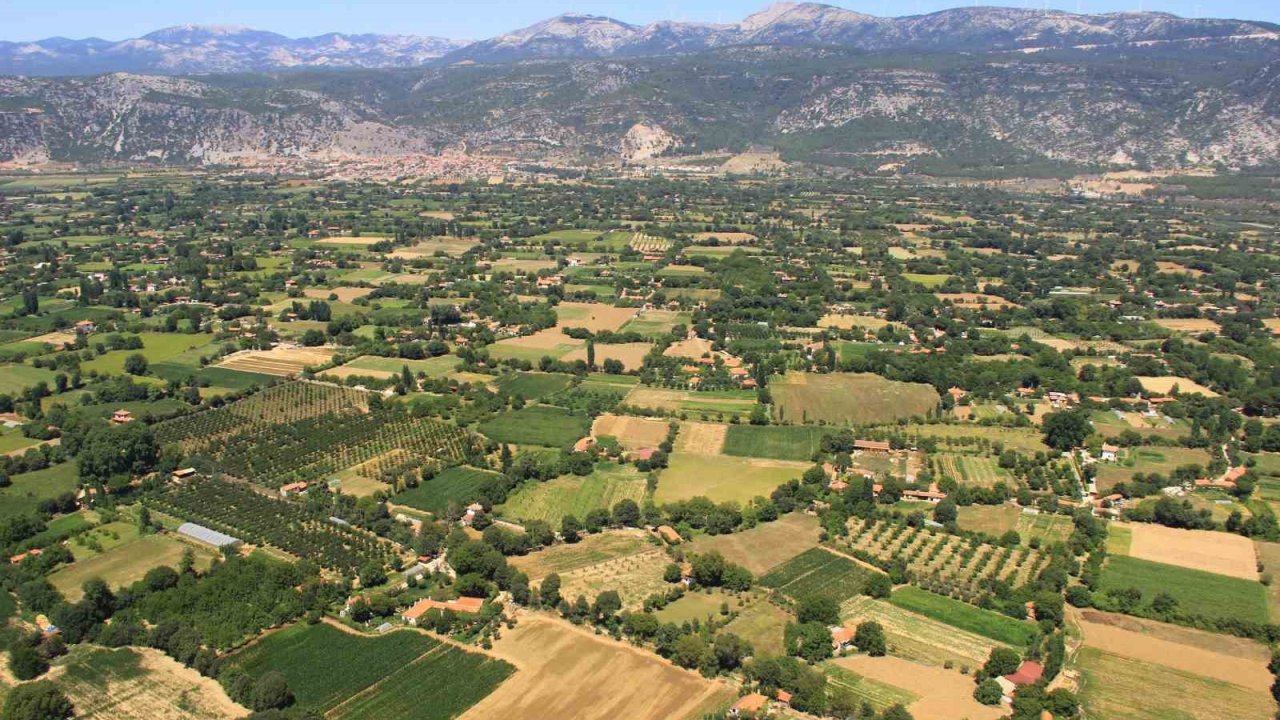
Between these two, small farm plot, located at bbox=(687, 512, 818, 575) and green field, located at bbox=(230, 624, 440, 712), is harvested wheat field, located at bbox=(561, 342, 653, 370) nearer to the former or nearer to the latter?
small farm plot, located at bbox=(687, 512, 818, 575)

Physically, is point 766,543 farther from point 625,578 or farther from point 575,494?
point 575,494

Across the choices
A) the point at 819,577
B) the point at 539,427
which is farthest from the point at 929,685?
the point at 539,427

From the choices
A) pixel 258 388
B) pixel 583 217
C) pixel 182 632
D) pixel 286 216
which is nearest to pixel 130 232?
pixel 286 216

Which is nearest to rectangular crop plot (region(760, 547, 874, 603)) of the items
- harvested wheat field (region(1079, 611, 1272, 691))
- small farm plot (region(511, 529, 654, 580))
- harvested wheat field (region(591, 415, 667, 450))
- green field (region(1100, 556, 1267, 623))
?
small farm plot (region(511, 529, 654, 580))

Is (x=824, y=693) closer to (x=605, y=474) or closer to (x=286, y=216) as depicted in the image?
(x=605, y=474)

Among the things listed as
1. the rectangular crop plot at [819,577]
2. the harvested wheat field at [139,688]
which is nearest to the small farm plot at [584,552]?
the rectangular crop plot at [819,577]

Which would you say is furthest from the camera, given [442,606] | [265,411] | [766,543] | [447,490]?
[265,411]
